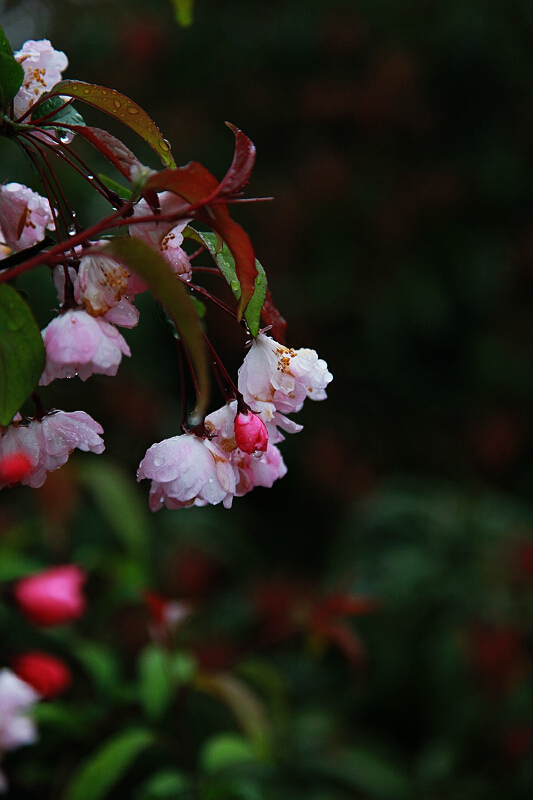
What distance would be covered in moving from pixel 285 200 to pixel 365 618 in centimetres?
159

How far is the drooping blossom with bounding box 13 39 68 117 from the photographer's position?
508 millimetres

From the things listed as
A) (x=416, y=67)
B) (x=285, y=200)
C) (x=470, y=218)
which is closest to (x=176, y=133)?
(x=285, y=200)

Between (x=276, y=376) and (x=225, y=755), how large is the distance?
2.55 feet

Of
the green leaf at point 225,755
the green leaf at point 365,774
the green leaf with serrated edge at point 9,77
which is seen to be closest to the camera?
the green leaf with serrated edge at point 9,77

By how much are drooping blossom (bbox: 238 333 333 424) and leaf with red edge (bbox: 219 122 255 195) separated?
0.13 m

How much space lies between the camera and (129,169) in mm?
438

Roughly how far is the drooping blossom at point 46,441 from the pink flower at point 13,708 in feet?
1.84

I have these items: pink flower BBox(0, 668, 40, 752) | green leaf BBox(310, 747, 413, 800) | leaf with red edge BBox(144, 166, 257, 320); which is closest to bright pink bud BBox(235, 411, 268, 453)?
leaf with red edge BBox(144, 166, 257, 320)

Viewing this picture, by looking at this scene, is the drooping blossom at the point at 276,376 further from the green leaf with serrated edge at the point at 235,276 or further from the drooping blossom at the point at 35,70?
the drooping blossom at the point at 35,70

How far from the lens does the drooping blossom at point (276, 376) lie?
49 centimetres

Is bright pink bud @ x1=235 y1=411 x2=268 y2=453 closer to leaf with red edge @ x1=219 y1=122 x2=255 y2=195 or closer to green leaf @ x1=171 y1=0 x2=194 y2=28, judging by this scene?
leaf with red edge @ x1=219 y1=122 x2=255 y2=195

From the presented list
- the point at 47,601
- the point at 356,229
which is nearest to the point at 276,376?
the point at 47,601

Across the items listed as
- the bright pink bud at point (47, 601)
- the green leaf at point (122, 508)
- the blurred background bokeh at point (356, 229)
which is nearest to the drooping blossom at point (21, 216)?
the bright pink bud at point (47, 601)

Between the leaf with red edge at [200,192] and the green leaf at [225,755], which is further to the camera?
the green leaf at [225,755]
